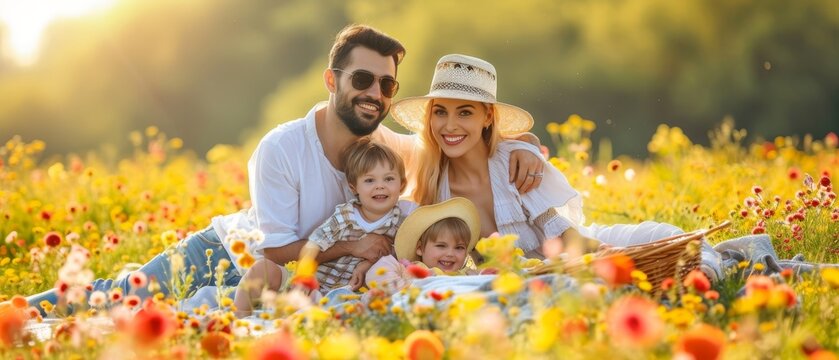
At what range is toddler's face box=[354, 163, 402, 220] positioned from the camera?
14.8ft

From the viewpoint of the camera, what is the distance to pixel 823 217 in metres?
5.07

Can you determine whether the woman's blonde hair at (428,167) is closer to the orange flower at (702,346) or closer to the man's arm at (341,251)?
the man's arm at (341,251)

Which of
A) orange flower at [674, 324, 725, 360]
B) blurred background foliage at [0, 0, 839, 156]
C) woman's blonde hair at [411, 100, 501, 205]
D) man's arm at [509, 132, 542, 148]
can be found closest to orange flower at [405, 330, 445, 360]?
orange flower at [674, 324, 725, 360]

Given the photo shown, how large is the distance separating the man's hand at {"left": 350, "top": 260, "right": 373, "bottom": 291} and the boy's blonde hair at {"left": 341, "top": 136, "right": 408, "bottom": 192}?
41cm

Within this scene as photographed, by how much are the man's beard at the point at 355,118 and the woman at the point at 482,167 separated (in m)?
0.30

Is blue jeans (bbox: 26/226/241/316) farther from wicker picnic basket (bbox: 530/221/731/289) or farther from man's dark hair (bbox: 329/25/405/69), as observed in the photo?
wicker picnic basket (bbox: 530/221/731/289)

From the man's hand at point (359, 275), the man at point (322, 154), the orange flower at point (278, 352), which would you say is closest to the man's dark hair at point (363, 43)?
the man at point (322, 154)

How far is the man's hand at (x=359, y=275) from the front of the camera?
442 centimetres

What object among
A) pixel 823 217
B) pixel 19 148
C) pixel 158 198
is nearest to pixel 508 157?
pixel 823 217

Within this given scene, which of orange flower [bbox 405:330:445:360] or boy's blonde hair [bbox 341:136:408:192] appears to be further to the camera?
boy's blonde hair [bbox 341:136:408:192]

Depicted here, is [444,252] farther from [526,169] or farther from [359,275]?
[526,169]

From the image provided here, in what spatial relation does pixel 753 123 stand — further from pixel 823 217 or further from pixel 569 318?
pixel 569 318

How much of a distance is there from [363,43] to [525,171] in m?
1.07

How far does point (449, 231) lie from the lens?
14.6ft
